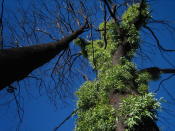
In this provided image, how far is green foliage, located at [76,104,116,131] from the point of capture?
5.84 metres

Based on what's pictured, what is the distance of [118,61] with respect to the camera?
792cm

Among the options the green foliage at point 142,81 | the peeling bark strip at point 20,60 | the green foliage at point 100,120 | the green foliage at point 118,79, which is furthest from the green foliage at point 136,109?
the peeling bark strip at point 20,60

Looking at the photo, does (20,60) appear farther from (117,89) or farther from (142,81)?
(142,81)

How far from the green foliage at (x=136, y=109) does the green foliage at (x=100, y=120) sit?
314mm

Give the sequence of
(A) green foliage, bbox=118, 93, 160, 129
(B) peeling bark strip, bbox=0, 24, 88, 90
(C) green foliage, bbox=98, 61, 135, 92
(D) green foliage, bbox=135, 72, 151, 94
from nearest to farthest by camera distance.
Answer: (B) peeling bark strip, bbox=0, 24, 88, 90 < (A) green foliage, bbox=118, 93, 160, 129 < (C) green foliage, bbox=98, 61, 135, 92 < (D) green foliage, bbox=135, 72, 151, 94

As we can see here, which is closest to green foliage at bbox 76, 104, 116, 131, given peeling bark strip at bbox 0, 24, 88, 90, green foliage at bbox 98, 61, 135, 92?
green foliage at bbox 98, 61, 135, 92

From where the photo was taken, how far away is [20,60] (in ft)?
9.57

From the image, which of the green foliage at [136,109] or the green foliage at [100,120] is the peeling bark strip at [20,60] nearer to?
the green foliage at [136,109]

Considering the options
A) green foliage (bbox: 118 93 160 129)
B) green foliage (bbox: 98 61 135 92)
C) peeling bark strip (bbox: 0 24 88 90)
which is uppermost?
green foliage (bbox: 98 61 135 92)

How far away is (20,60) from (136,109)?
348cm

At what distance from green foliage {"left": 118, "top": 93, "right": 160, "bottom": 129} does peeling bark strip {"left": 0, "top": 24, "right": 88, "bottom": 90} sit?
2657 millimetres

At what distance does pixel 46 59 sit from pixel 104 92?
3.76 meters

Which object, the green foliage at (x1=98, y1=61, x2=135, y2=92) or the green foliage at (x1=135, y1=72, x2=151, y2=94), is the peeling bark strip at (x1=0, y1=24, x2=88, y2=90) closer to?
the green foliage at (x1=98, y1=61, x2=135, y2=92)

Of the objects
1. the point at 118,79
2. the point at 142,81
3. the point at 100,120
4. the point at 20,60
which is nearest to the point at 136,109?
the point at 100,120
